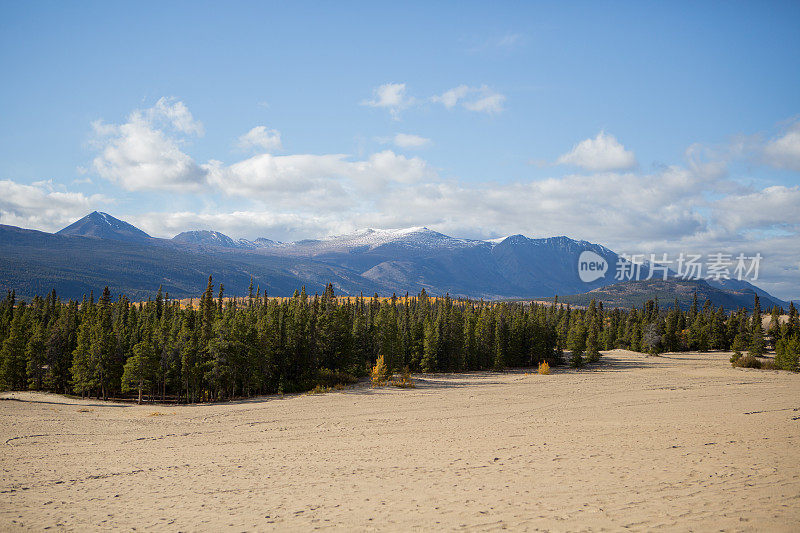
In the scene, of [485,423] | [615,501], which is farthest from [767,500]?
[485,423]

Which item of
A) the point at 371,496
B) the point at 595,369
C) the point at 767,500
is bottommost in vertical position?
the point at 595,369

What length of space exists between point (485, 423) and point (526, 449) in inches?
364

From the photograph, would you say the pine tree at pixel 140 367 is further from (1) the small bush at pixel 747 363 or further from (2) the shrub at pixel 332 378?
(1) the small bush at pixel 747 363

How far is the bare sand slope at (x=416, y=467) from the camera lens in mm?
12578

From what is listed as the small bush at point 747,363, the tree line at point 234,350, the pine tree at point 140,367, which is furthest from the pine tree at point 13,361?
the small bush at point 747,363

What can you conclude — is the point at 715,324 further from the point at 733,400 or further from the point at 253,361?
the point at 253,361

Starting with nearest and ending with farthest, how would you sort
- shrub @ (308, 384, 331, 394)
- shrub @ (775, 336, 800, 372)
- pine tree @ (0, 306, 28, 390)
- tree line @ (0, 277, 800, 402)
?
tree line @ (0, 277, 800, 402)
shrub @ (308, 384, 331, 394)
pine tree @ (0, 306, 28, 390)
shrub @ (775, 336, 800, 372)

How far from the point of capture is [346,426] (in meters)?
31.1

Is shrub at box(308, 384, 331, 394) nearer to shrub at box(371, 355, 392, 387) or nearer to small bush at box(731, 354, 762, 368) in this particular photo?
shrub at box(371, 355, 392, 387)

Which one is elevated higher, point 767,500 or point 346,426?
point 767,500

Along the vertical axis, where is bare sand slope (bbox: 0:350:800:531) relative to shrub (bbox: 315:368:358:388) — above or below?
above

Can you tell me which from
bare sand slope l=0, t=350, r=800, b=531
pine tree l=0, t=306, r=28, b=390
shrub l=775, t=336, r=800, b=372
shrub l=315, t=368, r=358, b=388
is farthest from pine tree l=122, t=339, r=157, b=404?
shrub l=775, t=336, r=800, b=372

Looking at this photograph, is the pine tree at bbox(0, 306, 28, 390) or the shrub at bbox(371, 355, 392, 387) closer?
the pine tree at bbox(0, 306, 28, 390)

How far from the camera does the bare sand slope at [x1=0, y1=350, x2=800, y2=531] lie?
12578 millimetres
